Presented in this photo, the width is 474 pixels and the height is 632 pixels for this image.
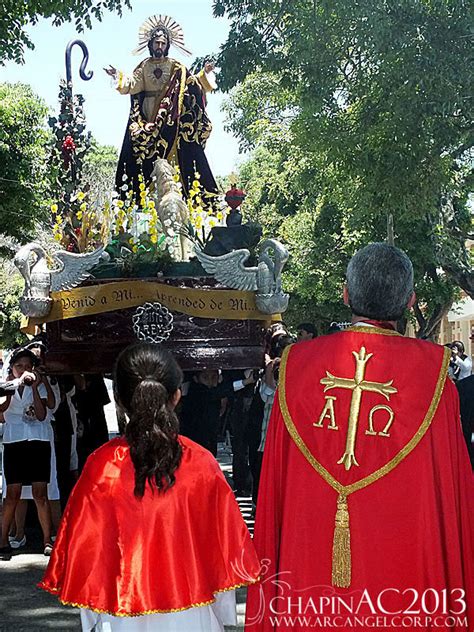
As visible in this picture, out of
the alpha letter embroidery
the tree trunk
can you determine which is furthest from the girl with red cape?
the tree trunk

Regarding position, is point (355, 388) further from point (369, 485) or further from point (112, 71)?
point (112, 71)

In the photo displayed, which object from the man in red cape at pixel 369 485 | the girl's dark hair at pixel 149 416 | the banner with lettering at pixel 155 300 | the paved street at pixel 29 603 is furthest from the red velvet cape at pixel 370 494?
the banner with lettering at pixel 155 300

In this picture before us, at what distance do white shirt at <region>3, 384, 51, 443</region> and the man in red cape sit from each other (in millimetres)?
4759

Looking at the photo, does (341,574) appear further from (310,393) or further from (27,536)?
(27,536)

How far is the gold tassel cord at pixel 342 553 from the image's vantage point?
145 inches

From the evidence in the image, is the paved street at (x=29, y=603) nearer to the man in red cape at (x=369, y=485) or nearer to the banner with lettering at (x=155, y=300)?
the banner with lettering at (x=155, y=300)

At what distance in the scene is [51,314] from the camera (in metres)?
8.39

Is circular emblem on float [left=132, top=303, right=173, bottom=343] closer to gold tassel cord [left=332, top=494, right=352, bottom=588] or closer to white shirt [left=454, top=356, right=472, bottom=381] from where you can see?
gold tassel cord [left=332, top=494, right=352, bottom=588]

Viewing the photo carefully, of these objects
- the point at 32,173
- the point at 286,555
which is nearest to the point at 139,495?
the point at 286,555

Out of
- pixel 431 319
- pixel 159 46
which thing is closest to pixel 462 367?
pixel 159 46

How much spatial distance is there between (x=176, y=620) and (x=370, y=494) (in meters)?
0.86

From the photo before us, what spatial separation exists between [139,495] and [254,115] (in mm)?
26892

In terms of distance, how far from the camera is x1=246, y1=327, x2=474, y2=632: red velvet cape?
3.66m

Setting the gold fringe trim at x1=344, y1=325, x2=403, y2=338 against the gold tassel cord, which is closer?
the gold tassel cord
